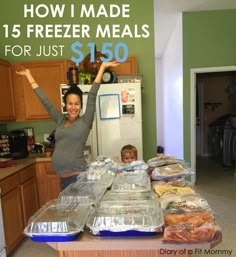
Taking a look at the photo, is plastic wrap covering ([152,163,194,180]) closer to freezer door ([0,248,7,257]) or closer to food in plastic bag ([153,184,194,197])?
food in plastic bag ([153,184,194,197])

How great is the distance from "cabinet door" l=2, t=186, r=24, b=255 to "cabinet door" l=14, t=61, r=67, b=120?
108 cm

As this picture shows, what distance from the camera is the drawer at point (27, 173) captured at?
239 cm

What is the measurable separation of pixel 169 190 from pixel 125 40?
2457mm

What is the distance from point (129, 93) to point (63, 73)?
0.95 m

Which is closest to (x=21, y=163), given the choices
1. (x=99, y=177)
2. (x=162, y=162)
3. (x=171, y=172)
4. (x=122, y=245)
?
(x=99, y=177)

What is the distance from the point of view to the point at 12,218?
2.19 metres

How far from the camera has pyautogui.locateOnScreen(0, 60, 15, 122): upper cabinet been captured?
2775mm

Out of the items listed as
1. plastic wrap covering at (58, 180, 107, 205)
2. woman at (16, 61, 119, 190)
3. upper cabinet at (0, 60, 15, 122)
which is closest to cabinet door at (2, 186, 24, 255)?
woman at (16, 61, 119, 190)

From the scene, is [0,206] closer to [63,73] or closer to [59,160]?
[59,160]

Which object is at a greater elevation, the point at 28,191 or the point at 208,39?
the point at 208,39

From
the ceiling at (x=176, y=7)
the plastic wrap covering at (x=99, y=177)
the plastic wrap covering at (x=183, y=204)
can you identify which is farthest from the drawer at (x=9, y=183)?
the ceiling at (x=176, y=7)

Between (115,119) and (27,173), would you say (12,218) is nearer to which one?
(27,173)

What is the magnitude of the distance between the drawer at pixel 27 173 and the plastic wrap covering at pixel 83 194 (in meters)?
1.36

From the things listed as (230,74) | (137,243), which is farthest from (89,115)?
(230,74)
